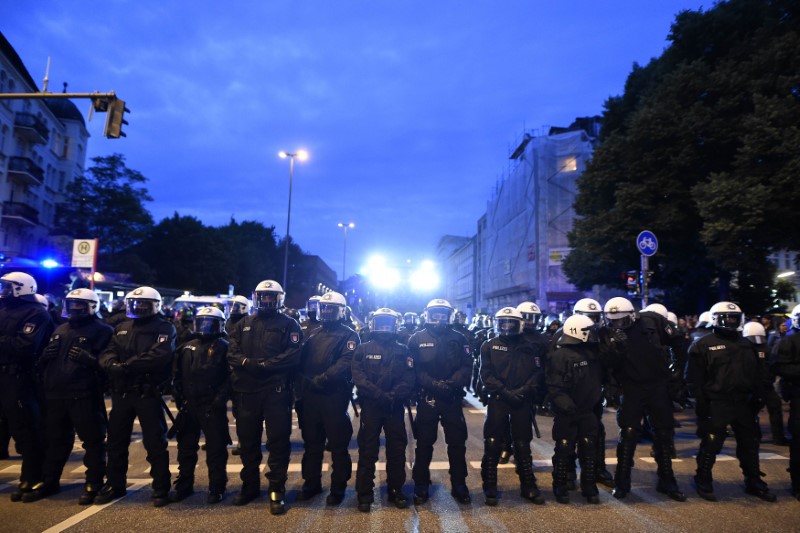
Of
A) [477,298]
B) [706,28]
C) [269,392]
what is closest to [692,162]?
[706,28]

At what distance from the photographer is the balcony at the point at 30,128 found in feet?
124

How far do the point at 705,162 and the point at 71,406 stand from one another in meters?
23.4

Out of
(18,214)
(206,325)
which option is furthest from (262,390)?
(18,214)

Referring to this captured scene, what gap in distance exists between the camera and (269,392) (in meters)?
5.81

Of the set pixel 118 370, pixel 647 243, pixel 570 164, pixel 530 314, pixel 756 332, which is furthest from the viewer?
pixel 570 164

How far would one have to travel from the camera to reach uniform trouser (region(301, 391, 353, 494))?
5789 millimetres

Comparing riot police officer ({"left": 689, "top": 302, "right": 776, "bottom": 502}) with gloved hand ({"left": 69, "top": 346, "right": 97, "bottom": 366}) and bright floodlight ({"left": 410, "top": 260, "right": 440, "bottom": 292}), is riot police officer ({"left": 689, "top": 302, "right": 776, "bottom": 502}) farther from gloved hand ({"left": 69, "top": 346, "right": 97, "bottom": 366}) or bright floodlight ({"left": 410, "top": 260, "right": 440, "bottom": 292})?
bright floodlight ({"left": 410, "top": 260, "right": 440, "bottom": 292})

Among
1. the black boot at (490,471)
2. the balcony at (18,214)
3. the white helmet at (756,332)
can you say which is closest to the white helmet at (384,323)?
the black boot at (490,471)

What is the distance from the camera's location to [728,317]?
6289 millimetres

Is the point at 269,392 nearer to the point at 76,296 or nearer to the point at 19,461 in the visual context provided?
the point at 76,296

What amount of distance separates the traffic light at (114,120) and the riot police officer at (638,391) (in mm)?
11048

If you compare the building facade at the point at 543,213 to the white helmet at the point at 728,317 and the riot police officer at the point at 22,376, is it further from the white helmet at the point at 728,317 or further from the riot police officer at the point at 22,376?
the riot police officer at the point at 22,376

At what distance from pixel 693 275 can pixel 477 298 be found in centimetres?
5955

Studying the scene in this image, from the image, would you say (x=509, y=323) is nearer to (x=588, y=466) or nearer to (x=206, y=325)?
(x=588, y=466)
